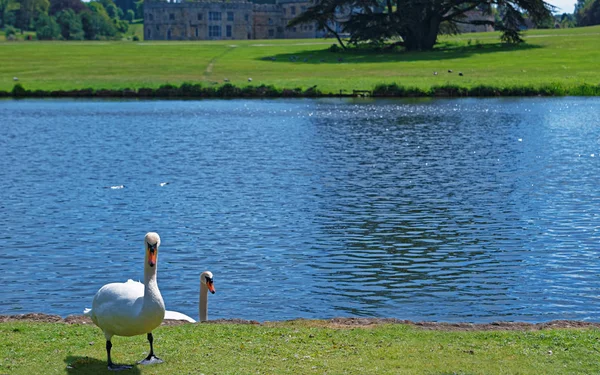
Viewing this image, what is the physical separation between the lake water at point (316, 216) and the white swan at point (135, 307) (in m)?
5.53

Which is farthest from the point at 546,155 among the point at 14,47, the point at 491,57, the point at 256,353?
the point at 14,47

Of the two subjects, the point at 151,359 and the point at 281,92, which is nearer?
the point at 151,359

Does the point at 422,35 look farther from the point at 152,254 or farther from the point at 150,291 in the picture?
the point at 150,291

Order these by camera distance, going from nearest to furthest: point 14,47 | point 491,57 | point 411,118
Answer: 1. point 411,118
2. point 491,57
3. point 14,47

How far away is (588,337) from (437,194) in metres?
18.7

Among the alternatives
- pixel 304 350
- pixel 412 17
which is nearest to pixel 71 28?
pixel 412 17

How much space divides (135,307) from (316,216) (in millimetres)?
16551

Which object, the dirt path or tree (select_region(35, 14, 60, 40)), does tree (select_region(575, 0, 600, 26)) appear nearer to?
tree (select_region(35, 14, 60, 40))

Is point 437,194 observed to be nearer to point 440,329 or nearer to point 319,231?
point 319,231

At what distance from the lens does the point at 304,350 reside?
13422 millimetres

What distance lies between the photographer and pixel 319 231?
26.5 metres

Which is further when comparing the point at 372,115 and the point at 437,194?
the point at 372,115

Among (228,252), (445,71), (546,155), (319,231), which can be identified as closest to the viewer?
(228,252)

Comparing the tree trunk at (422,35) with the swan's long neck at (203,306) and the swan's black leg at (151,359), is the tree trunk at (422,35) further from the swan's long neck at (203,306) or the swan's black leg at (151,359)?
the swan's black leg at (151,359)
